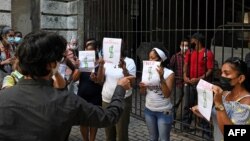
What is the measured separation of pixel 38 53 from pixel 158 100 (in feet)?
9.26

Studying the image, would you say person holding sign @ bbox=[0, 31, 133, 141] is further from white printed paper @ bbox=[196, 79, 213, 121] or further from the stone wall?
the stone wall

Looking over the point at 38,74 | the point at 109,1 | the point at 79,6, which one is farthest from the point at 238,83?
the point at 79,6

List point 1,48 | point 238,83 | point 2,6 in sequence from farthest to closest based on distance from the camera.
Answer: point 2,6, point 1,48, point 238,83

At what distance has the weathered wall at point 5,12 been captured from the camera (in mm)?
9172

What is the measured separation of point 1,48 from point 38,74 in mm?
4693

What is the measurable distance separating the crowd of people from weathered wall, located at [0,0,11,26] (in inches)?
122

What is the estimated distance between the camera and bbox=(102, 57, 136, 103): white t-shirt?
208 inches

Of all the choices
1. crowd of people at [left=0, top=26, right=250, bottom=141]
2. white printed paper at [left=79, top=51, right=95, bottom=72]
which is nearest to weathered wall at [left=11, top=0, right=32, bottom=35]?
crowd of people at [left=0, top=26, right=250, bottom=141]

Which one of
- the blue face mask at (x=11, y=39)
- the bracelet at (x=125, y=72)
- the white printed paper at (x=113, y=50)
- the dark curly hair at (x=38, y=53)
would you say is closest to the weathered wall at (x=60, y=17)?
the blue face mask at (x=11, y=39)

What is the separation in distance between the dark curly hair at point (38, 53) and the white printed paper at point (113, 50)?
2.70m

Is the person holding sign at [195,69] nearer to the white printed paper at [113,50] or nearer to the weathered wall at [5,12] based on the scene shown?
the white printed paper at [113,50]

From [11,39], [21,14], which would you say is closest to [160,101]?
[11,39]

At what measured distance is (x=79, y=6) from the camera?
9.77 m

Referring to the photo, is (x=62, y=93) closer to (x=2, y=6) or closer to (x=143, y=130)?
(x=143, y=130)
